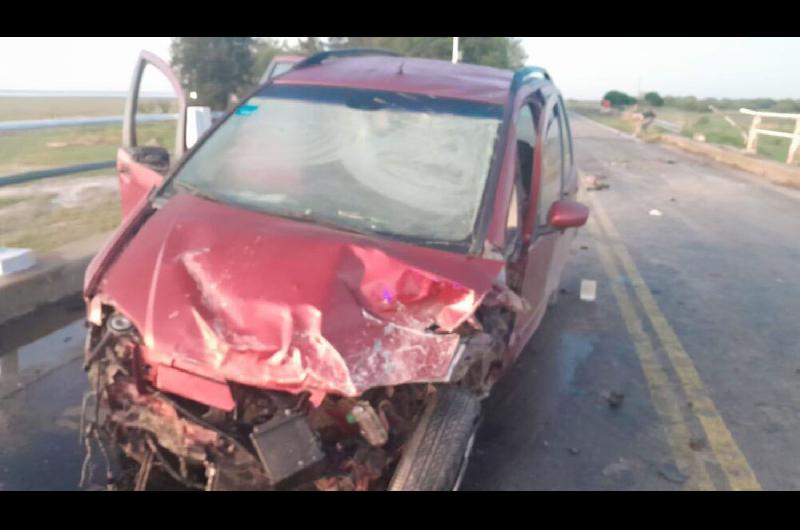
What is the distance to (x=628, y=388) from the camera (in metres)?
4.97

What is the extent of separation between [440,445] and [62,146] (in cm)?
1287

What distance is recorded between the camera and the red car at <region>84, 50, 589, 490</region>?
2793 millimetres

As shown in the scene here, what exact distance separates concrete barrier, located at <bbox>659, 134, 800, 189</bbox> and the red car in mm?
14963

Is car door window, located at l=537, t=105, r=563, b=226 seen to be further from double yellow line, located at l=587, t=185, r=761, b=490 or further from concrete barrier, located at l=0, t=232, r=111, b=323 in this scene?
concrete barrier, located at l=0, t=232, r=111, b=323

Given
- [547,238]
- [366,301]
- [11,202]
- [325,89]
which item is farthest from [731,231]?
[11,202]

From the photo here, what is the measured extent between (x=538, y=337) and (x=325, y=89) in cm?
271

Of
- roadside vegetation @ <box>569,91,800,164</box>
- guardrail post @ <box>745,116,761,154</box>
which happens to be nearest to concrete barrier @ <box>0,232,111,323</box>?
roadside vegetation @ <box>569,91,800,164</box>

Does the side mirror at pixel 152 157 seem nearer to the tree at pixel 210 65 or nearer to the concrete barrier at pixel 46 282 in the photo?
the concrete barrier at pixel 46 282

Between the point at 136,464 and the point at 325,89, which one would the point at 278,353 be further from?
the point at 325,89

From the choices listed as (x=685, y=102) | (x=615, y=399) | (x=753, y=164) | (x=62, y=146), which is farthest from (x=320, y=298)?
(x=685, y=102)

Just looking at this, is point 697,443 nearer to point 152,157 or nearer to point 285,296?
point 285,296

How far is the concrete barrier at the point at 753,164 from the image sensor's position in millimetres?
16981

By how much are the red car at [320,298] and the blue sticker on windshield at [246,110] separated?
19 cm

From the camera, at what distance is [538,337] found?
5.84m
